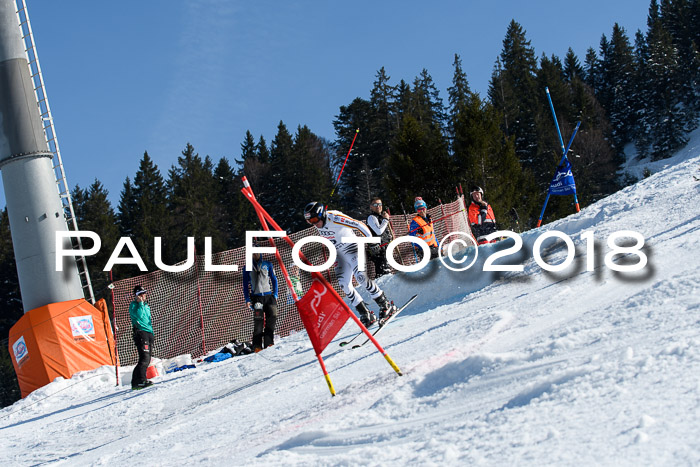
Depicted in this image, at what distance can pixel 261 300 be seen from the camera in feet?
38.6

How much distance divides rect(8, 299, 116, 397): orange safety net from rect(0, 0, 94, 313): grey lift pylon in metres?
1.00

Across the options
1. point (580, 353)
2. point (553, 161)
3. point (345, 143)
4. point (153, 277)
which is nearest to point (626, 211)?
point (580, 353)

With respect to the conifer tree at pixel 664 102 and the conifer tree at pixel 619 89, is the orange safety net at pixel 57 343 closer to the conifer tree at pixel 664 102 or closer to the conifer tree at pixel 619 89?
the conifer tree at pixel 664 102

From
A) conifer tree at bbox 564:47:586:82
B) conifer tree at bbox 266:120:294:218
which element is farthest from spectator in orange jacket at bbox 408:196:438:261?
conifer tree at bbox 564:47:586:82

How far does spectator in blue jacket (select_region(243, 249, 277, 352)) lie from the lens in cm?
1172

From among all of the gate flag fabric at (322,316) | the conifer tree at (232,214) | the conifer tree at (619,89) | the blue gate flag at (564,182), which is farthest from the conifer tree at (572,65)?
the gate flag fabric at (322,316)

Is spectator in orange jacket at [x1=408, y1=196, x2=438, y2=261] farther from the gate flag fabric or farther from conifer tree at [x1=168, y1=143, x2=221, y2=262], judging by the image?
conifer tree at [x1=168, y1=143, x2=221, y2=262]

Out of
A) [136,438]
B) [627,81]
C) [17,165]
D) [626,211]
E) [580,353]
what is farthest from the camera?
[627,81]

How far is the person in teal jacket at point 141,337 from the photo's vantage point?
11281 mm

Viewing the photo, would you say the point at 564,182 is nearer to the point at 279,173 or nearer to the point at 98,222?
the point at 98,222

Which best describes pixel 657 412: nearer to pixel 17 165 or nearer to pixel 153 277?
pixel 153 277

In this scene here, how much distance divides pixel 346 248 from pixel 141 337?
4754mm

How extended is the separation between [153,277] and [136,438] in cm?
1008

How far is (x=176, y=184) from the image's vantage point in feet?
220
